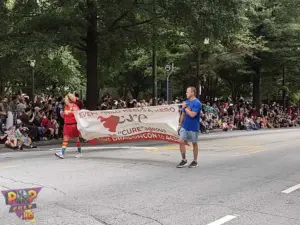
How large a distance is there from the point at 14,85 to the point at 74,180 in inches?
1279

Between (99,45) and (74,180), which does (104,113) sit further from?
(99,45)

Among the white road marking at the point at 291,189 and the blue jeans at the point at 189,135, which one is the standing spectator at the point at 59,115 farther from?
the white road marking at the point at 291,189

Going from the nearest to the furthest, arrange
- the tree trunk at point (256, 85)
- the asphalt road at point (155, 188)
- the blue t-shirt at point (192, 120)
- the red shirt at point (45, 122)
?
the asphalt road at point (155, 188) → the blue t-shirt at point (192, 120) → the red shirt at point (45, 122) → the tree trunk at point (256, 85)

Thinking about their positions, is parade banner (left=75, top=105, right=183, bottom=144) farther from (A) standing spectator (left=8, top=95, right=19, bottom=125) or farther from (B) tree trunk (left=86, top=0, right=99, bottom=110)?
(B) tree trunk (left=86, top=0, right=99, bottom=110)

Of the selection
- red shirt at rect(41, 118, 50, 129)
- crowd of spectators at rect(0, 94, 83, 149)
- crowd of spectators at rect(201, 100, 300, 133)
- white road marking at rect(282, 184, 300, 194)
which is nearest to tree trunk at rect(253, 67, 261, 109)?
crowd of spectators at rect(201, 100, 300, 133)

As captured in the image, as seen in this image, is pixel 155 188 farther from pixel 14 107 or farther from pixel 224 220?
pixel 14 107

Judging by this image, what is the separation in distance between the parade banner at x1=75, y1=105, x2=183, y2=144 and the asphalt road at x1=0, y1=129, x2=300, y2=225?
1.69 feet

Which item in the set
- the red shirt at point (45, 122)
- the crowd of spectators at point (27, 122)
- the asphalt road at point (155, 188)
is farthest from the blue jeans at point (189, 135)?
the red shirt at point (45, 122)

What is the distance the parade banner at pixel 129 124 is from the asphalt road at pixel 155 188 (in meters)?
0.51

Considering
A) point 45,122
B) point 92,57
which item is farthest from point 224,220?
point 92,57

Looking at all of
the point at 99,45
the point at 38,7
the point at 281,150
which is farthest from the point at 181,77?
the point at 281,150

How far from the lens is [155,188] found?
7.48 meters

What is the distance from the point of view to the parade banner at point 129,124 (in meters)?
11.5

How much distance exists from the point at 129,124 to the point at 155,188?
4654 mm
